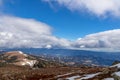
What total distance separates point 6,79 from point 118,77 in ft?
235

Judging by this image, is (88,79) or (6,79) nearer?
(88,79)

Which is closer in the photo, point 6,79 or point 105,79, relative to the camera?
point 105,79

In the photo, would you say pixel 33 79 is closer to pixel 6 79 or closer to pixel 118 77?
pixel 6 79

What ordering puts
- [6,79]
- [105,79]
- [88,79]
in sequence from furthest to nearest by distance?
[6,79] → [88,79] → [105,79]

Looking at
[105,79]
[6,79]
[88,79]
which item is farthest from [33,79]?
[105,79]

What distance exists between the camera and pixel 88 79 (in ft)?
197

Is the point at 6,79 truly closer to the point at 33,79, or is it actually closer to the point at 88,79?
the point at 33,79

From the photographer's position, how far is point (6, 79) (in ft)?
358

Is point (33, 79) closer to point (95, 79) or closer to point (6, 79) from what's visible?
point (6, 79)

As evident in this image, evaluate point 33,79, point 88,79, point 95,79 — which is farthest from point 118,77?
point 33,79

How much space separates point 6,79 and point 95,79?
62982 millimetres

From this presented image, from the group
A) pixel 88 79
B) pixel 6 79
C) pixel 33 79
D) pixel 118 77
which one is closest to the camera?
pixel 118 77

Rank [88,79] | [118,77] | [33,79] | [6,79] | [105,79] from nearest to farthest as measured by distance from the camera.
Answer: [118,77]
[105,79]
[88,79]
[33,79]
[6,79]

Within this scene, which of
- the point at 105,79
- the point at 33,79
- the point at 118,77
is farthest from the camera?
the point at 33,79
